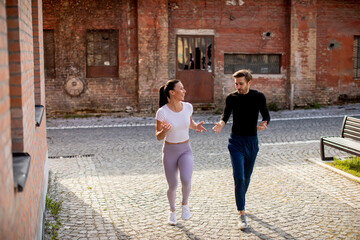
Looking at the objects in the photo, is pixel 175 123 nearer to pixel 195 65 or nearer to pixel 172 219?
pixel 172 219

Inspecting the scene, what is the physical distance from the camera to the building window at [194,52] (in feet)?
55.3

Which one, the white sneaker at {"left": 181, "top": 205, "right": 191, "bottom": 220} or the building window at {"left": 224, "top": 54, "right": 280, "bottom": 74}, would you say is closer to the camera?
the white sneaker at {"left": 181, "top": 205, "right": 191, "bottom": 220}

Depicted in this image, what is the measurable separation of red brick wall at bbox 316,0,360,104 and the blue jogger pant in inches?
533

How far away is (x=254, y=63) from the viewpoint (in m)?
17.6

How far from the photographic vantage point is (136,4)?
16.4m

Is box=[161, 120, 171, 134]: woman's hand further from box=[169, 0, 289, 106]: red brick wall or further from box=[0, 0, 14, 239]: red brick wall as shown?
box=[169, 0, 289, 106]: red brick wall

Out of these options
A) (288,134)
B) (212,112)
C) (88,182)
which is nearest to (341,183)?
(88,182)

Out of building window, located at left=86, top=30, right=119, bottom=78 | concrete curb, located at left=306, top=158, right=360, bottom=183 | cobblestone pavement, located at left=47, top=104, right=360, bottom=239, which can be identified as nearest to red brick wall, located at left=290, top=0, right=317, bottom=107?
cobblestone pavement, located at left=47, top=104, right=360, bottom=239

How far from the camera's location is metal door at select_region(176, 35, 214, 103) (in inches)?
664

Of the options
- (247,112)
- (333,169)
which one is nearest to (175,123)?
(247,112)

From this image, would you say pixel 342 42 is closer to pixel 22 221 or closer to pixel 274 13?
pixel 274 13

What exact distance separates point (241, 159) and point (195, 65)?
11.8 metres

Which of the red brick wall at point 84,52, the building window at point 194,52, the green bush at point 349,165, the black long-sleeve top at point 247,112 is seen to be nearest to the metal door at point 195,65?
the building window at point 194,52

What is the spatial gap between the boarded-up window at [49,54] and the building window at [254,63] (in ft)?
20.7
